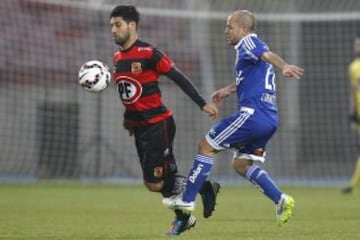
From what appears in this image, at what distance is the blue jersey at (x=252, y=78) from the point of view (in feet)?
28.3

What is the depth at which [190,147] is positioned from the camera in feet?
62.6

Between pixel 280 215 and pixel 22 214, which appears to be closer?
pixel 280 215

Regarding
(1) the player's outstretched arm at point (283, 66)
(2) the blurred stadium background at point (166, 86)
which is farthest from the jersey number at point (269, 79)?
(2) the blurred stadium background at point (166, 86)

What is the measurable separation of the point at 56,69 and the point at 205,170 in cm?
974

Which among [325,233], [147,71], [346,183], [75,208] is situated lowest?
[346,183]

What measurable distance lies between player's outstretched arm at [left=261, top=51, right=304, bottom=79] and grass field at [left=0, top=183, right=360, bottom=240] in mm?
1337

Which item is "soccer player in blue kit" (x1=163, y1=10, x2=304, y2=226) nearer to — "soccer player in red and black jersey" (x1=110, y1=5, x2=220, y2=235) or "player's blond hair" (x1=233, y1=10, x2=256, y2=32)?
"player's blond hair" (x1=233, y1=10, x2=256, y2=32)

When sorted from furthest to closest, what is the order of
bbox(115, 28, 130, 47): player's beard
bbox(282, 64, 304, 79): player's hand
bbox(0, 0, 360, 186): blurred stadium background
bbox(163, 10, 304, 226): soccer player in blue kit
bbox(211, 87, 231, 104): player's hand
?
bbox(0, 0, 360, 186): blurred stadium background
bbox(211, 87, 231, 104): player's hand
bbox(115, 28, 130, 47): player's beard
bbox(163, 10, 304, 226): soccer player in blue kit
bbox(282, 64, 304, 79): player's hand

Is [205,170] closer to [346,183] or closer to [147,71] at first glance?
[147,71]

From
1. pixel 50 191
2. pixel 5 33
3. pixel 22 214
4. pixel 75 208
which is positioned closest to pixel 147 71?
pixel 22 214

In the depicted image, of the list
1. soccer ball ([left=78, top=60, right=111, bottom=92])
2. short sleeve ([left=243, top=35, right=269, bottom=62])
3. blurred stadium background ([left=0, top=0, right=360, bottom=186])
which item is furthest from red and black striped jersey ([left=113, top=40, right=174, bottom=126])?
blurred stadium background ([left=0, top=0, right=360, bottom=186])

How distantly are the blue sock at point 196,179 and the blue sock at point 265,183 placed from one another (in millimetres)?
426

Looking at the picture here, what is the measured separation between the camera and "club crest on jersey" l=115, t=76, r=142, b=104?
28.1ft

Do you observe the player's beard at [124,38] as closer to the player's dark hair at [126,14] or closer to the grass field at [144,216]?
the player's dark hair at [126,14]
